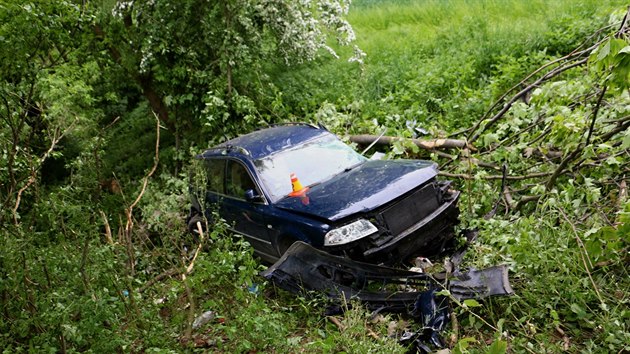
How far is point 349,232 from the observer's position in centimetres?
→ 551

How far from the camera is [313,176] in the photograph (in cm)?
681

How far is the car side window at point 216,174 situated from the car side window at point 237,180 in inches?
6.4

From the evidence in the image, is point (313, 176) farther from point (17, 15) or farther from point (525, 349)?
point (17, 15)

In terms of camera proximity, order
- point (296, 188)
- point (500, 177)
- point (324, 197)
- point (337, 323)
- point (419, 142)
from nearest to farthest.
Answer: point (337, 323), point (324, 197), point (296, 188), point (500, 177), point (419, 142)

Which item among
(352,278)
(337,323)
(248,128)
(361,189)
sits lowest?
(337,323)

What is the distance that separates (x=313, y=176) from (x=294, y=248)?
5.21ft

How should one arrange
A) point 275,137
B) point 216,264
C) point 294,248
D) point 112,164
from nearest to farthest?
point 216,264 < point 294,248 < point 275,137 < point 112,164

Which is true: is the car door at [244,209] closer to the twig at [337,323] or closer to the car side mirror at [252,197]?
the car side mirror at [252,197]

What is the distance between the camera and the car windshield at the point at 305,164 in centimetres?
670

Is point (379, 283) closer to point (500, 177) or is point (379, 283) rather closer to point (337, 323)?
point (337, 323)

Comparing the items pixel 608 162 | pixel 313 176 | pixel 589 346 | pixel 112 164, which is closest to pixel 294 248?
pixel 313 176

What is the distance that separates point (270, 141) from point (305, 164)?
0.71 metres

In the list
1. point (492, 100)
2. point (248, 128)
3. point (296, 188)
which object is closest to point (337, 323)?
point (296, 188)

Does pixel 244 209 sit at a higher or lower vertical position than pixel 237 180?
lower
